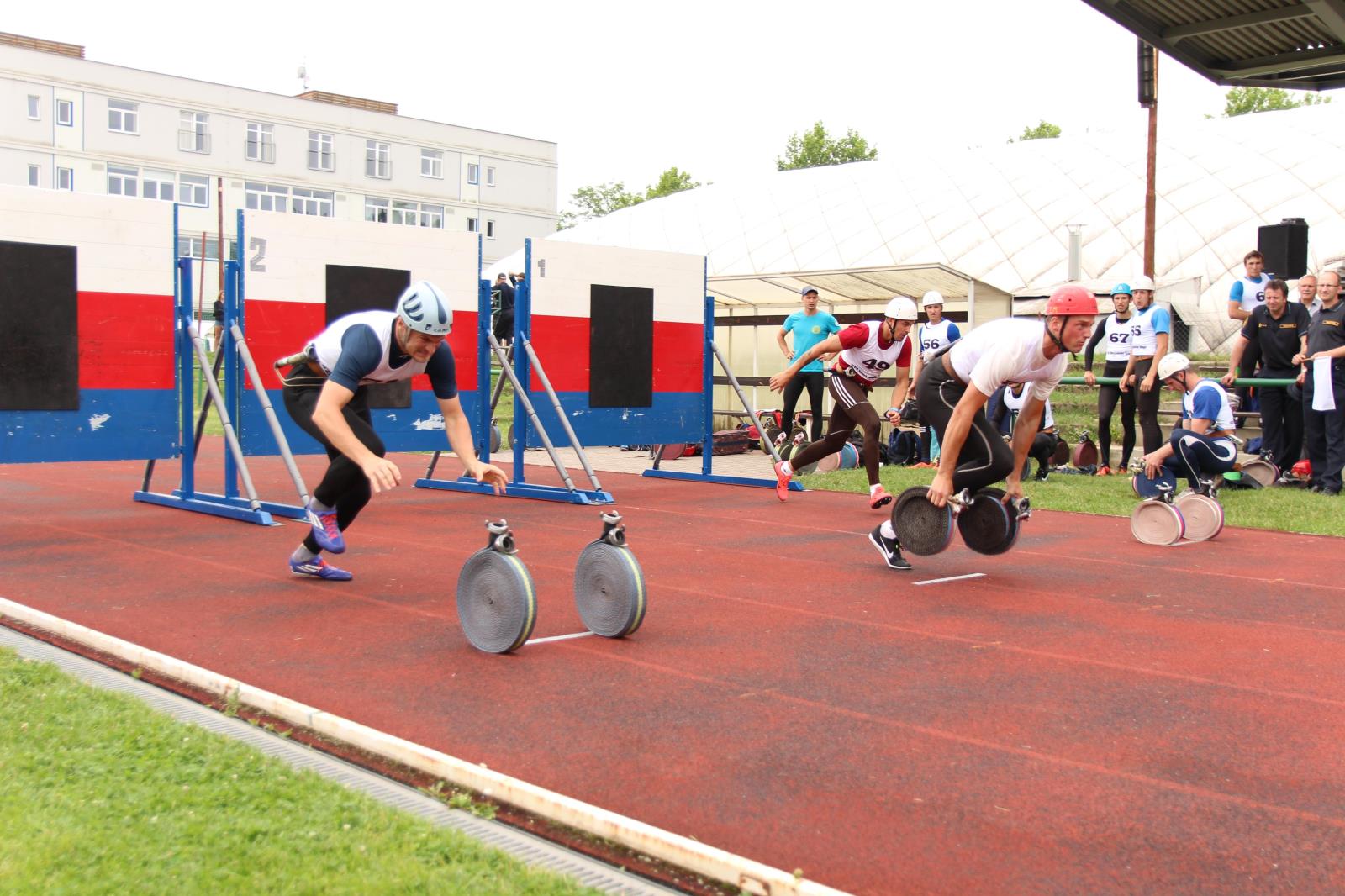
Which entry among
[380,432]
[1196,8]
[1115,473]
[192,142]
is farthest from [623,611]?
[192,142]

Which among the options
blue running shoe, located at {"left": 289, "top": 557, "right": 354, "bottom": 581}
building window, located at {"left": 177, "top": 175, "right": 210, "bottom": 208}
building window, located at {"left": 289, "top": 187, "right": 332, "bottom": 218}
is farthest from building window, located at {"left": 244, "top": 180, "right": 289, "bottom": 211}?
blue running shoe, located at {"left": 289, "top": 557, "right": 354, "bottom": 581}

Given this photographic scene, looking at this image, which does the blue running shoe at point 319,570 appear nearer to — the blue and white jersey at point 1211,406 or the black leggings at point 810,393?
the blue and white jersey at point 1211,406

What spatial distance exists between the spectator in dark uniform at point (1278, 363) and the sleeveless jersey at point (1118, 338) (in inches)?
45.3

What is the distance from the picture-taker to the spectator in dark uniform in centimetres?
1328

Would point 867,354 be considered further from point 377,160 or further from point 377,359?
point 377,160

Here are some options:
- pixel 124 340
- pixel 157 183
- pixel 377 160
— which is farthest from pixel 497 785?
pixel 377 160

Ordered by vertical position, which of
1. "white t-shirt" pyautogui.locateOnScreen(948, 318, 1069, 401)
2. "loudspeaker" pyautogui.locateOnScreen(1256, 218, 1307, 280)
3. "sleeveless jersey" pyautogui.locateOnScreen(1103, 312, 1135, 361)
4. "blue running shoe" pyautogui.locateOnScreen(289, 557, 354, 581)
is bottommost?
"blue running shoe" pyautogui.locateOnScreen(289, 557, 354, 581)

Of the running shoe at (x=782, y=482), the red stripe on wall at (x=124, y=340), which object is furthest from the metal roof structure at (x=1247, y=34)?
the red stripe on wall at (x=124, y=340)

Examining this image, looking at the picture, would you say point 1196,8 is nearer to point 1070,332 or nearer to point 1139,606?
point 1070,332

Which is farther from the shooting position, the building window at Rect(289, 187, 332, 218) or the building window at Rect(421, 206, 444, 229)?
the building window at Rect(421, 206, 444, 229)

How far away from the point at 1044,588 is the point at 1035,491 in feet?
18.4

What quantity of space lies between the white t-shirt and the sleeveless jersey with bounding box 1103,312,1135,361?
22.9 ft

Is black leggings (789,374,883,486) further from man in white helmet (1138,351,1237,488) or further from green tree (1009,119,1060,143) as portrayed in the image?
green tree (1009,119,1060,143)

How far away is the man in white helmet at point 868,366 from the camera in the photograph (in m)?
10.6
